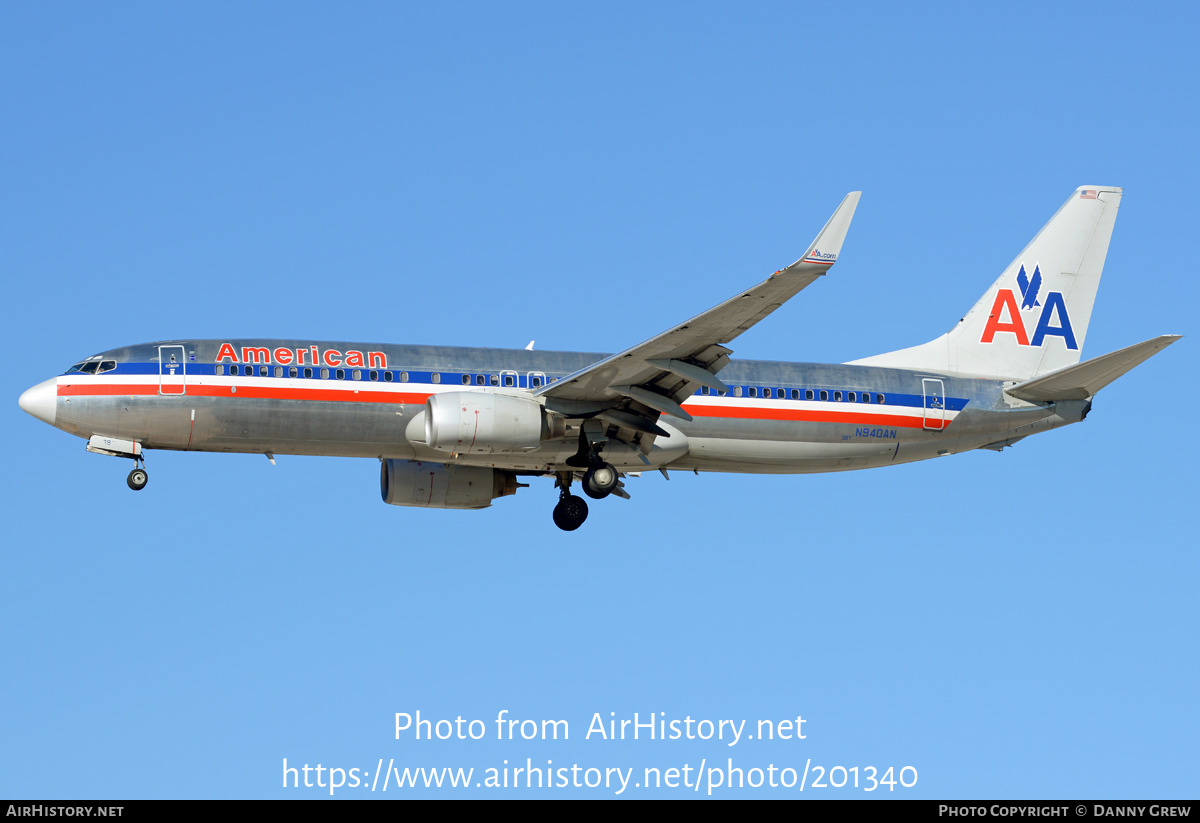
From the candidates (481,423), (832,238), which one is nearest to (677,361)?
(481,423)

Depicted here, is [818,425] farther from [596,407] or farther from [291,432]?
[291,432]

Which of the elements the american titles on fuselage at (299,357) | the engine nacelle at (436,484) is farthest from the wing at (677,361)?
the engine nacelle at (436,484)

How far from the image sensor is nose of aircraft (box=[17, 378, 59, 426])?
36781 mm

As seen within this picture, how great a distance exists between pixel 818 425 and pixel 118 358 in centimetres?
1769

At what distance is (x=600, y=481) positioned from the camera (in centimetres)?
3859

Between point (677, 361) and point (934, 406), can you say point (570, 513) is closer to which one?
point (677, 361)

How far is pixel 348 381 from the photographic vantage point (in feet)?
123

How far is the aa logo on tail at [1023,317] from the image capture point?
4453 centimetres

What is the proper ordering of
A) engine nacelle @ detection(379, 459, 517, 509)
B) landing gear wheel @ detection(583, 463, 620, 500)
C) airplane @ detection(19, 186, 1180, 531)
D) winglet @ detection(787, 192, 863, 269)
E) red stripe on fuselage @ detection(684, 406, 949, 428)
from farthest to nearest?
engine nacelle @ detection(379, 459, 517, 509), red stripe on fuselage @ detection(684, 406, 949, 428), landing gear wheel @ detection(583, 463, 620, 500), airplane @ detection(19, 186, 1180, 531), winglet @ detection(787, 192, 863, 269)

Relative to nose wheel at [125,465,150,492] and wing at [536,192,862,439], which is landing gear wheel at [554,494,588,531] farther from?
nose wheel at [125,465,150,492]

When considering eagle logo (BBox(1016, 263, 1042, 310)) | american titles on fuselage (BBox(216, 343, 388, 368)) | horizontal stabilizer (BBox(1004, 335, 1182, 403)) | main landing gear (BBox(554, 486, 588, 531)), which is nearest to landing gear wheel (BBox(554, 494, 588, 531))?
main landing gear (BBox(554, 486, 588, 531))

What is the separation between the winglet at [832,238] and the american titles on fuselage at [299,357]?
11565 mm

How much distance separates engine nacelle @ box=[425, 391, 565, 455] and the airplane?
0.15ft

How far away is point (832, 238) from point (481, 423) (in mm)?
9803
